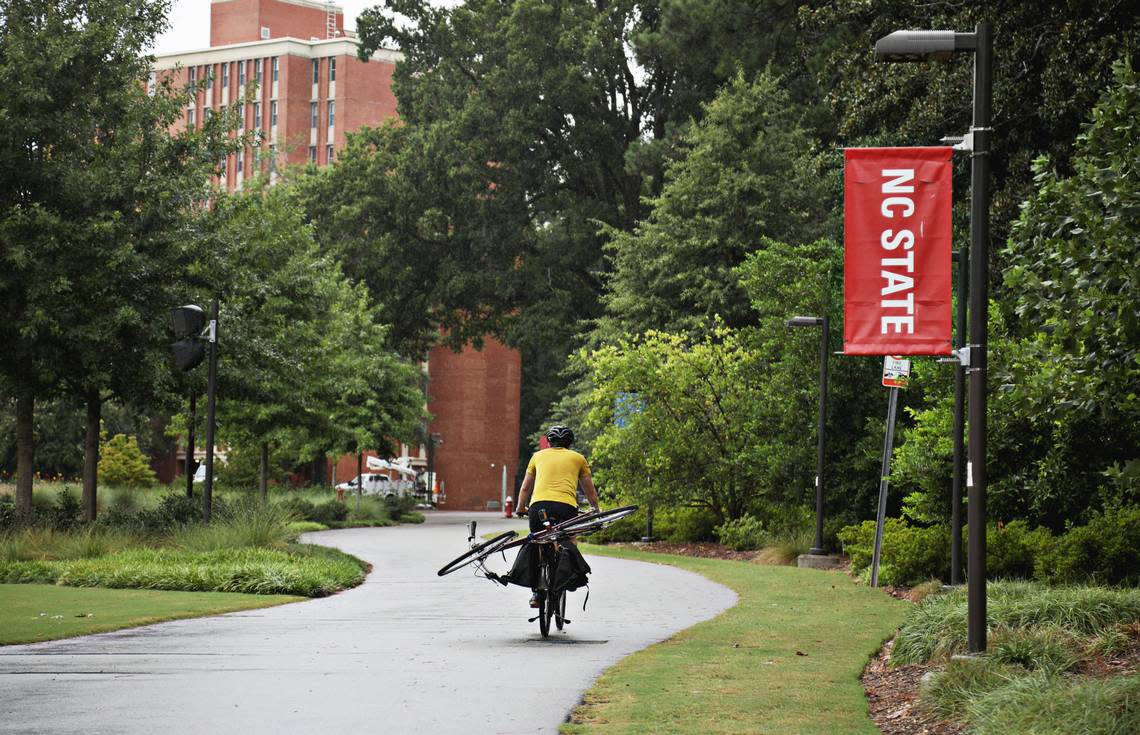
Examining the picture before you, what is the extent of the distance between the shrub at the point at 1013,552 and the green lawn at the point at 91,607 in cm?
871

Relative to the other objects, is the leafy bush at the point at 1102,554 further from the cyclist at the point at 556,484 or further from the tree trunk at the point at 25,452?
the tree trunk at the point at 25,452

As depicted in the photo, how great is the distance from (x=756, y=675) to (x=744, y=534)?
20810mm

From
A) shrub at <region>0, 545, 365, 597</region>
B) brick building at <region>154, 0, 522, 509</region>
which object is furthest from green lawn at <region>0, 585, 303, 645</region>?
brick building at <region>154, 0, 522, 509</region>

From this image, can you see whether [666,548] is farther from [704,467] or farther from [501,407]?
[501,407]

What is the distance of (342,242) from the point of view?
52531 mm

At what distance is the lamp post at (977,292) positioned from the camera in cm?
995

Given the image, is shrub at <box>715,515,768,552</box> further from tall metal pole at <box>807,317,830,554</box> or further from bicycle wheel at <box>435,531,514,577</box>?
bicycle wheel at <box>435,531,514,577</box>

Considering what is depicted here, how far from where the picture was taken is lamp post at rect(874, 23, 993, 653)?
9945mm

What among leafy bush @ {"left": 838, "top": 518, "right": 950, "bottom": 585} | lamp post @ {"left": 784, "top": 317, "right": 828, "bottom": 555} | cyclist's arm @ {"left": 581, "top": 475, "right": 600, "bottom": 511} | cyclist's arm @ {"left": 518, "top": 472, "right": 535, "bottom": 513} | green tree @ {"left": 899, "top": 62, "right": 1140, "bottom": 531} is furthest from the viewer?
lamp post @ {"left": 784, "top": 317, "right": 828, "bottom": 555}

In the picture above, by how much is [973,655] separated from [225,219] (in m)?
22.4

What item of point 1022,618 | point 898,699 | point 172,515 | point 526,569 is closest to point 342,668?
point 526,569

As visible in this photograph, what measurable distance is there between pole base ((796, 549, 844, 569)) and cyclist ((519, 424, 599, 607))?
526 inches

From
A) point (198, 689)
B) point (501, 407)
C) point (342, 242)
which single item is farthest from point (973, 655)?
point (501, 407)

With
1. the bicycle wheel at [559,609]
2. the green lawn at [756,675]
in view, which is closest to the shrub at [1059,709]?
the green lawn at [756,675]
